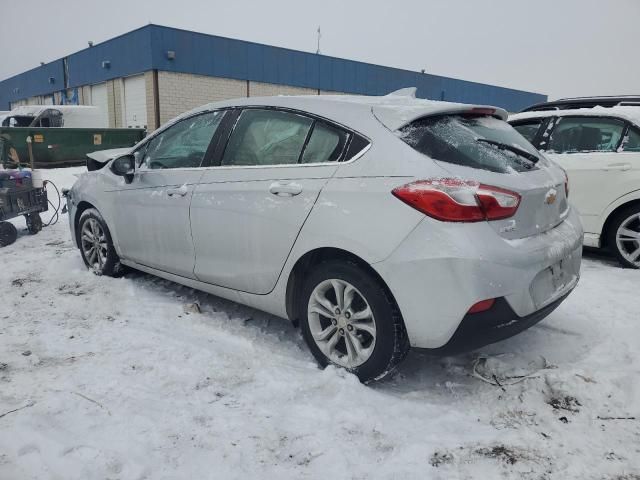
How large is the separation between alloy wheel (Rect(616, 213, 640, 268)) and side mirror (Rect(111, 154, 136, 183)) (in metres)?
4.86

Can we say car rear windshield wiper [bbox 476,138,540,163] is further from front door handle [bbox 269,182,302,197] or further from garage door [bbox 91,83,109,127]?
garage door [bbox 91,83,109,127]

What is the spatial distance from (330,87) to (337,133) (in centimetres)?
2402

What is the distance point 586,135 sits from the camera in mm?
5535

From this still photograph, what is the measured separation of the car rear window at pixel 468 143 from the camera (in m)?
2.55

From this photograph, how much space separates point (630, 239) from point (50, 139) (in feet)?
44.9

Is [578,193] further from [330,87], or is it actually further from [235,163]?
[330,87]

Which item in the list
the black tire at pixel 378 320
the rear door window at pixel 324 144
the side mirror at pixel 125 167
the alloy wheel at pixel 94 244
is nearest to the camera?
the black tire at pixel 378 320

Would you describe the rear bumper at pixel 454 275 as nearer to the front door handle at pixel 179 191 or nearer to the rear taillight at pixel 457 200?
the rear taillight at pixel 457 200

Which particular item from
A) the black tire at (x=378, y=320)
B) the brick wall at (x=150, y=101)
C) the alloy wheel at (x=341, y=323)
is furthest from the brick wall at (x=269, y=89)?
the black tire at (x=378, y=320)

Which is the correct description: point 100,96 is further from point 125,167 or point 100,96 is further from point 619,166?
point 619,166

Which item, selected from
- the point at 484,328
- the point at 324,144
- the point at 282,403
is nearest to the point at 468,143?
the point at 324,144

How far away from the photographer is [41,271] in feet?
16.3

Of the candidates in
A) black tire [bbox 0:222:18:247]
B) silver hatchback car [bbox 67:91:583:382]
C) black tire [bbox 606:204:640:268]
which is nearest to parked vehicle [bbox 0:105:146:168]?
black tire [bbox 0:222:18:247]

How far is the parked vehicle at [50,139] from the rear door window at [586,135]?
1241 cm
